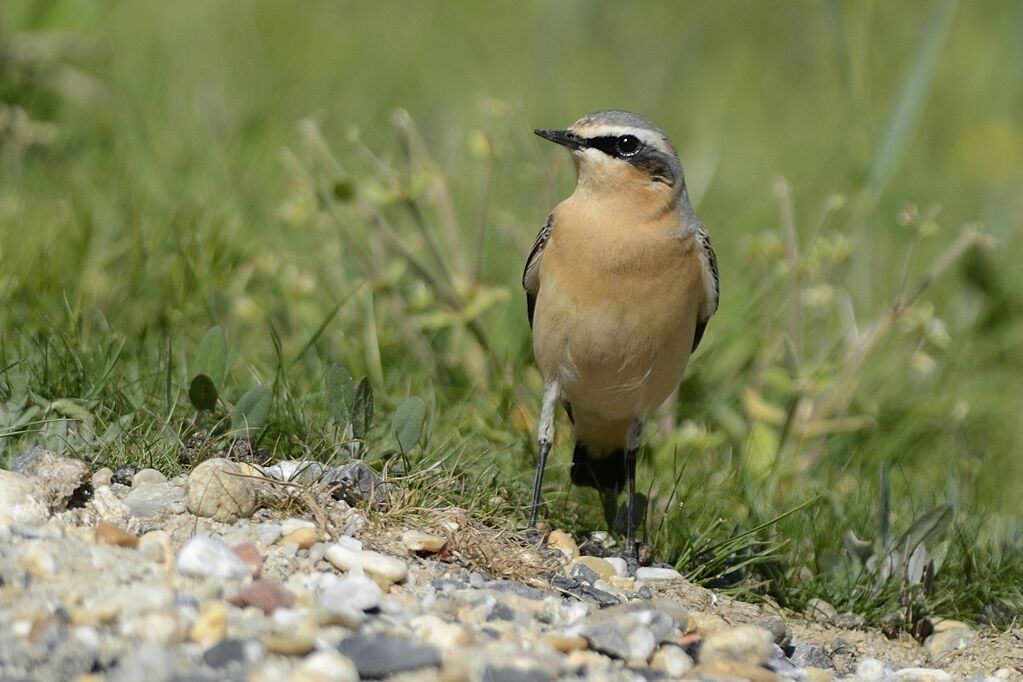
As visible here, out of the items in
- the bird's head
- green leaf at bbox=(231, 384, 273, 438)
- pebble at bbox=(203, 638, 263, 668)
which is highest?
the bird's head

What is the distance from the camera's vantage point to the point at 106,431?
4996 mm

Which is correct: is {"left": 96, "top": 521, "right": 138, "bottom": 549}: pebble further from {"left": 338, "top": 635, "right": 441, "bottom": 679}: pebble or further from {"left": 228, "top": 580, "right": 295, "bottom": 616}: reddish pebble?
{"left": 338, "top": 635, "right": 441, "bottom": 679}: pebble

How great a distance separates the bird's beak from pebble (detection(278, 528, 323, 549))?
199cm

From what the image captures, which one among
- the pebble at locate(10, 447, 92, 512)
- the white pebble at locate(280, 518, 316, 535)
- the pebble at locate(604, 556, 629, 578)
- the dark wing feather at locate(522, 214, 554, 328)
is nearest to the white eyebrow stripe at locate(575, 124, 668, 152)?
the dark wing feather at locate(522, 214, 554, 328)

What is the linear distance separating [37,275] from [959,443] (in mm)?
4669

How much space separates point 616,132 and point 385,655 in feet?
8.96

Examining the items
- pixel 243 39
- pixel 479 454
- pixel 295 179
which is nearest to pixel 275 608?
pixel 479 454

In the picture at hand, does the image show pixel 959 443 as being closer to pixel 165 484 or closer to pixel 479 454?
pixel 479 454

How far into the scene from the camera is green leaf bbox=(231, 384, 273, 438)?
520 centimetres

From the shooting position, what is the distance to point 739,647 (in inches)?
170

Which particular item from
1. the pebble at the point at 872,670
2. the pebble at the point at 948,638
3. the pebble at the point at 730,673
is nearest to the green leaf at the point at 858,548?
the pebble at the point at 948,638

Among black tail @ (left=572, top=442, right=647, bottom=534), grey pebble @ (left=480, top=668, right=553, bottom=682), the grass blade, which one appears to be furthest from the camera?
the grass blade

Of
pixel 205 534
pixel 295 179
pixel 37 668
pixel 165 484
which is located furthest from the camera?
pixel 295 179

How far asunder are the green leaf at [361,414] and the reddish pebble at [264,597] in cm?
133
